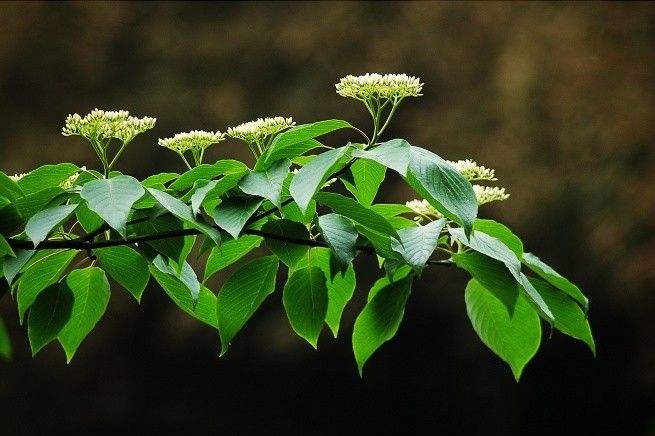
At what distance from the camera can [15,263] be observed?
0.47 metres

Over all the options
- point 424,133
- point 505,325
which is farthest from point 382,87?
point 424,133

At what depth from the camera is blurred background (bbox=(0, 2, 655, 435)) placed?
3.17 meters

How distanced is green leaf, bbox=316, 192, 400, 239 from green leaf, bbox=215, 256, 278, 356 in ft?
0.28

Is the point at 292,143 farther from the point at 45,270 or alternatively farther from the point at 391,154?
the point at 45,270

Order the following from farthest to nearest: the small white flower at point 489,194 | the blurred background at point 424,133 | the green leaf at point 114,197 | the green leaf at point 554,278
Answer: the blurred background at point 424,133, the small white flower at point 489,194, the green leaf at point 554,278, the green leaf at point 114,197

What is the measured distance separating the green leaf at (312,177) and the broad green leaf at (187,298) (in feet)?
0.39

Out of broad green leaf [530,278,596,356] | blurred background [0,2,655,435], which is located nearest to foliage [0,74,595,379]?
broad green leaf [530,278,596,356]

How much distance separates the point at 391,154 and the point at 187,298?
0.19m

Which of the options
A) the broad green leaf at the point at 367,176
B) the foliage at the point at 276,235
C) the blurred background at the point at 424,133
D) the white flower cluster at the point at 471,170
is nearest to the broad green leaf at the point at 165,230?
the foliage at the point at 276,235

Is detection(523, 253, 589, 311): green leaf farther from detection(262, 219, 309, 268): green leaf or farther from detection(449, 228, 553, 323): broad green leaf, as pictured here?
detection(262, 219, 309, 268): green leaf

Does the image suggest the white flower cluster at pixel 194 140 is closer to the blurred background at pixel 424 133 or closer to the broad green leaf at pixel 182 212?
the broad green leaf at pixel 182 212

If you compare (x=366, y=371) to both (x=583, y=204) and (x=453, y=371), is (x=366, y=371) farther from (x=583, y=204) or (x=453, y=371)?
(x=583, y=204)

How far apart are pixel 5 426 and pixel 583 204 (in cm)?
209

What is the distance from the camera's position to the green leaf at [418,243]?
0.47 m
